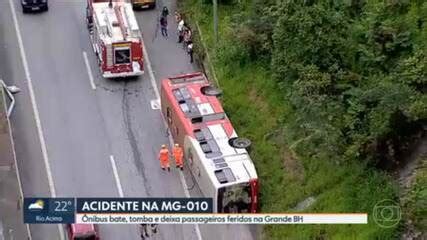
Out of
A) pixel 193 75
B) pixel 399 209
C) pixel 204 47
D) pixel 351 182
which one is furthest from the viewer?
pixel 204 47

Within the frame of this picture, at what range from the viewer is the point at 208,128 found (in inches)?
1566

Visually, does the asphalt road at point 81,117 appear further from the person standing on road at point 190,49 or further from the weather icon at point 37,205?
the weather icon at point 37,205

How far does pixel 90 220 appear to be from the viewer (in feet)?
104

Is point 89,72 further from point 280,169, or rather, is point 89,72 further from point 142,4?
point 280,169

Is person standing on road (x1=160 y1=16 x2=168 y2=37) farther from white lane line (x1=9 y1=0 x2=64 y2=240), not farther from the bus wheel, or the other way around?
the bus wheel

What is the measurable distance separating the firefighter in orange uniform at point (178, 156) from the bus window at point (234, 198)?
423cm

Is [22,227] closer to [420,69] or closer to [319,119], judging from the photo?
[319,119]

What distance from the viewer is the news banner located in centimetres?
3109

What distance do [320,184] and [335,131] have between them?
9.48ft

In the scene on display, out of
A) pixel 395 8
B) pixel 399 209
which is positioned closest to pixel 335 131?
pixel 399 209

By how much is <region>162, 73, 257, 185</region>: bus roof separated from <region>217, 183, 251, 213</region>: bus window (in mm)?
259

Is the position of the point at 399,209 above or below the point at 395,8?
below

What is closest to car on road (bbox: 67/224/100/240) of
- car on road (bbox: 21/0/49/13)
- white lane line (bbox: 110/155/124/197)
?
white lane line (bbox: 110/155/124/197)

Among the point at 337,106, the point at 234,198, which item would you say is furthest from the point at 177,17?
the point at 337,106
